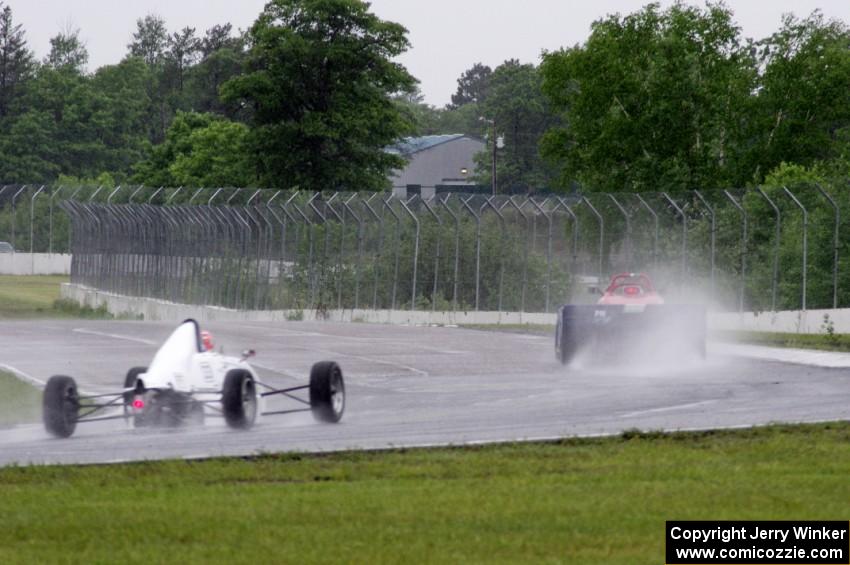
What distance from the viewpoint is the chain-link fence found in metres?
38.3

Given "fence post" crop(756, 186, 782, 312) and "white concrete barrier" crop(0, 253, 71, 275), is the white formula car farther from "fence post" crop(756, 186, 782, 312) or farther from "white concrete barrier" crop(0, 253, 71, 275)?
"white concrete barrier" crop(0, 253, 71, 275)

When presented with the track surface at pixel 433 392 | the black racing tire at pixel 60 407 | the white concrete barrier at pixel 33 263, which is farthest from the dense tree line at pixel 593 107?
the black racing tire at pixel 60 407

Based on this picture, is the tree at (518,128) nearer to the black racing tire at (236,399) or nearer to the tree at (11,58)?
the tree at (11,58)

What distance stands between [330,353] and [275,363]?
9.39 feet

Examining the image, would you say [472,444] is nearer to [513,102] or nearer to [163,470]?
[163,470]

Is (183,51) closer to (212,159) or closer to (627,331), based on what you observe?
(212,159)

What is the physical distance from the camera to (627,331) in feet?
85.0

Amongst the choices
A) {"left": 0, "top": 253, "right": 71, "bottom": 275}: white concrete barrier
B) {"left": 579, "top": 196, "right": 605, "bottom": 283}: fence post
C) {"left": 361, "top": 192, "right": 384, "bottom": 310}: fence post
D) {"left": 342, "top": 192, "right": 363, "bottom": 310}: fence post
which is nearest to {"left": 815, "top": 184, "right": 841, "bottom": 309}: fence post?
{"left": 579, "top": 196, "right": 605, "bottom": 283}: fence post

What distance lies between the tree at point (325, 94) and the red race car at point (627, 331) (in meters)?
52.0

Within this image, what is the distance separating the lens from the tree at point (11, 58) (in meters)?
134

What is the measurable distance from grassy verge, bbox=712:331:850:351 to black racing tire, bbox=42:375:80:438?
1768 centimetres

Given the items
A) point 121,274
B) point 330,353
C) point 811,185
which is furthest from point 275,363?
point 121,274

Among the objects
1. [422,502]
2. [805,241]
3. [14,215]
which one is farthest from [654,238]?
[14,215]

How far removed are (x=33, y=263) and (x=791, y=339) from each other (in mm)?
49135
